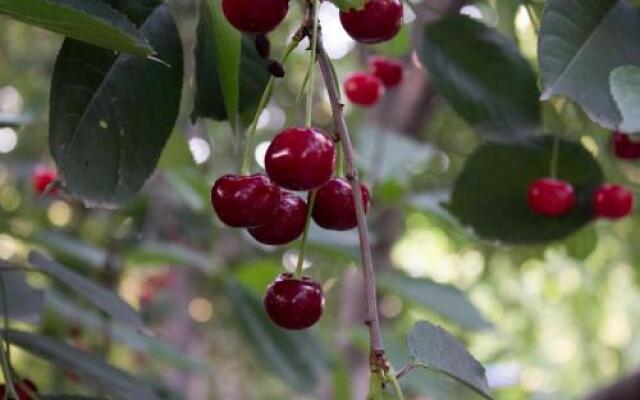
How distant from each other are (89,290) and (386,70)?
1.82ft

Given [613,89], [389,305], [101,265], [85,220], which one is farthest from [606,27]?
[389,305]

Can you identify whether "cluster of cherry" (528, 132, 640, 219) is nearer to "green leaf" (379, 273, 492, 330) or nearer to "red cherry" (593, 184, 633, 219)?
"red cherry" (593, 184, 633, 219)

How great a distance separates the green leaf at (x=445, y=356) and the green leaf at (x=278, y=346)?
113 cm

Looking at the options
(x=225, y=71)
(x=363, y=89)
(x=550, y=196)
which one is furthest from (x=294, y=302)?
(x=363, y=89)

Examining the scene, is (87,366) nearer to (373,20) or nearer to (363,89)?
(373,20)

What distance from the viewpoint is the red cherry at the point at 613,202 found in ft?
3.58

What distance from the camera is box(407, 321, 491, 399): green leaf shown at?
619 millimetres

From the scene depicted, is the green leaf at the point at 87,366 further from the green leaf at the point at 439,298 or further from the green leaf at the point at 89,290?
the green leaf at the point at 439,298

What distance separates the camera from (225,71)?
2.52ft

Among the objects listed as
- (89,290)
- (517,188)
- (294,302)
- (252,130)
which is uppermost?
(252,130)

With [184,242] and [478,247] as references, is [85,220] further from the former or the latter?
[478,247]

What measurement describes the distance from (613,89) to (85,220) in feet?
5.57

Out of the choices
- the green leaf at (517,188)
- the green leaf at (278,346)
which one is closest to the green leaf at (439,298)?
the green leaf at (278,346)

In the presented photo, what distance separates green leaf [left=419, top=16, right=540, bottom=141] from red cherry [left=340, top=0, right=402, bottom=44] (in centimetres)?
34
